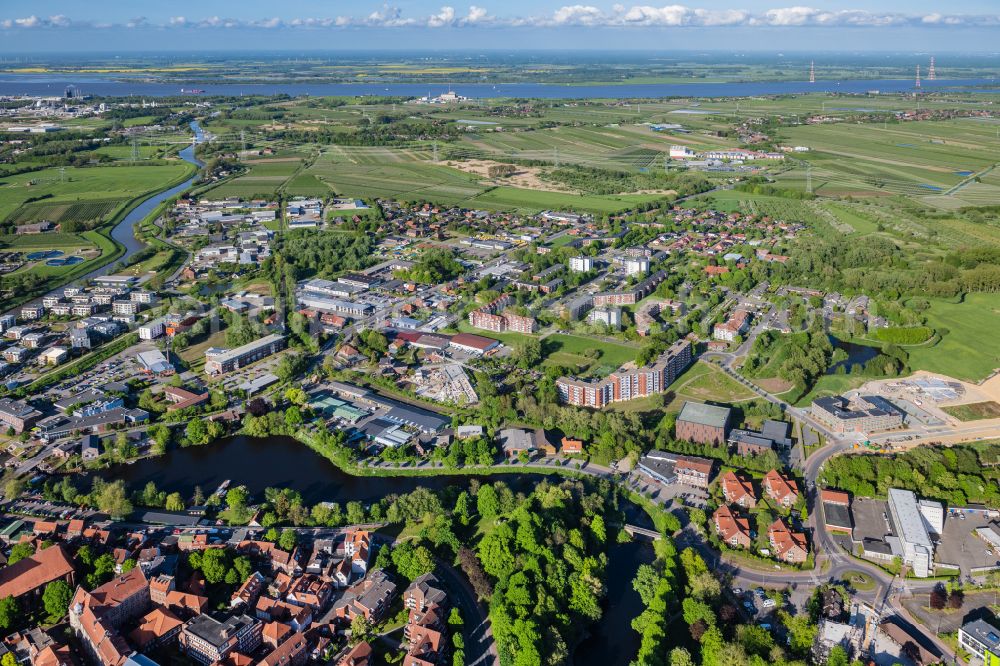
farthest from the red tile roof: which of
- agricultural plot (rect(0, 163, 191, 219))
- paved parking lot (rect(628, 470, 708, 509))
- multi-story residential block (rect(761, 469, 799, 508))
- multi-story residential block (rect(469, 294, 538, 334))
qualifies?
agricultural plot (rect(0, 163, 191, 219))

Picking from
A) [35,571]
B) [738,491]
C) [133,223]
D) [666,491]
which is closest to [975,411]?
[738,491]

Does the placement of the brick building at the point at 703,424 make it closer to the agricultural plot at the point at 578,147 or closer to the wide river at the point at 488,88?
the agricultural plot at the point at 578,147

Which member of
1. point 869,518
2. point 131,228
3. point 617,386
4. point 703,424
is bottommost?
point 869,518

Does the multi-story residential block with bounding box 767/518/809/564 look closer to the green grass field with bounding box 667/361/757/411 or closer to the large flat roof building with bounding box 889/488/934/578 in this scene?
the large flat roof building with bounding box 889/488/934/578

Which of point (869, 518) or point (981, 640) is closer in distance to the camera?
point (981, 640)

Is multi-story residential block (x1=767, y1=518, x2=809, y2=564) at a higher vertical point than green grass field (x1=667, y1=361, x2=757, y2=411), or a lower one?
lower

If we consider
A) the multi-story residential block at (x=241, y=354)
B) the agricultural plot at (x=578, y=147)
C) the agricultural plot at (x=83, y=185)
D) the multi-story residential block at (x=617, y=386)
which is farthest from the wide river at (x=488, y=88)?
the multi-story residential block at (x=617, y=386)

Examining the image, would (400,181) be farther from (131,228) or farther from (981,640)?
(981,640)
